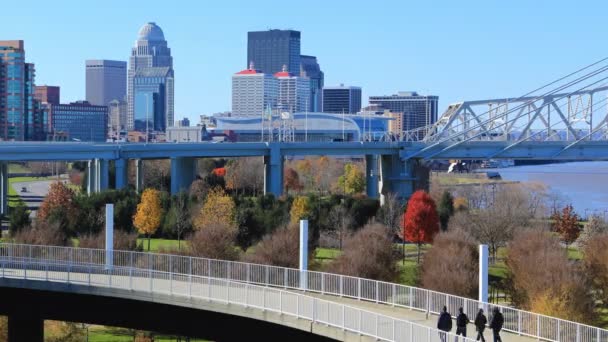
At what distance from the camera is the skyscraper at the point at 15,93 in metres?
163

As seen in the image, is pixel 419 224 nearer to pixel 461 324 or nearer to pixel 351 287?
pixel 351 287

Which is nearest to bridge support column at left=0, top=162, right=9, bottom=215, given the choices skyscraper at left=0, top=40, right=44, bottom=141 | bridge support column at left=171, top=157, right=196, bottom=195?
bridge support column at left=171, top=157, right=196, bottom=195

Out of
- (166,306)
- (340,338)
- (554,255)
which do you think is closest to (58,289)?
(166,306)

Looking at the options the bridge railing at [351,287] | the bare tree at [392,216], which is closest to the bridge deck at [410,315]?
the bridge railing at [351,287]

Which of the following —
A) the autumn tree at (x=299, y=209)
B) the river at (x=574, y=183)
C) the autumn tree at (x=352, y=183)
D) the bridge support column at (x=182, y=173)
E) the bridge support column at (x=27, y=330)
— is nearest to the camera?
the bridge support column at (x=27, y=330)

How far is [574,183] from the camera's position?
150 meters

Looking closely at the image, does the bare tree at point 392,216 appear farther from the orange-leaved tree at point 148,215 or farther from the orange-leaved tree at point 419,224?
the orange-leaved tree at point 148,215

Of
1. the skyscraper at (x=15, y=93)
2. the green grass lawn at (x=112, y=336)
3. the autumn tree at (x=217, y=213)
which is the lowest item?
the green grass lawn at (x=112, y=336)

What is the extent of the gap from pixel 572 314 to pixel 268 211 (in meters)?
Answer: 26.0

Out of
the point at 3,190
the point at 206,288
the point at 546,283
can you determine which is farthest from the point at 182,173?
the point at 206,288

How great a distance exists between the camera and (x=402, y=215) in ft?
188

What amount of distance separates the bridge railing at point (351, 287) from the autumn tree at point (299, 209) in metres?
20.8

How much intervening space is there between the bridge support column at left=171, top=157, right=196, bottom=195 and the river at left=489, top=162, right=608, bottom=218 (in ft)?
90.7

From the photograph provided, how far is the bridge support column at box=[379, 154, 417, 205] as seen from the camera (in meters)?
78.5
